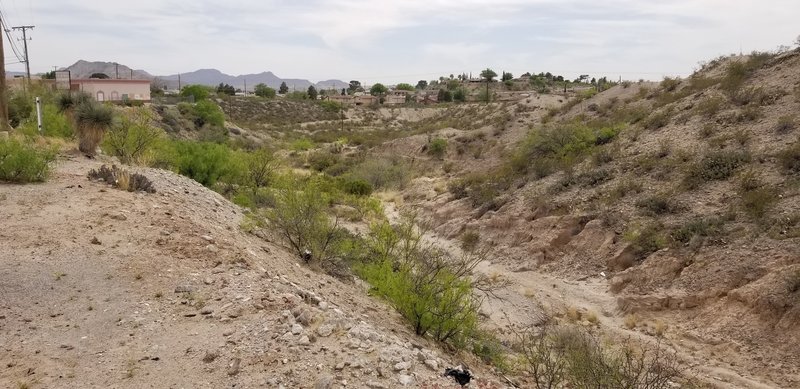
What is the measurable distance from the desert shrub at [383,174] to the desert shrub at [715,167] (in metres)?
15.9

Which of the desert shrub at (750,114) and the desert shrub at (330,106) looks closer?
the desert shrub at (750,114)

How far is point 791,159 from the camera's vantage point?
15688 mm

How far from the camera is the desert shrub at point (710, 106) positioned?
21.5 metres

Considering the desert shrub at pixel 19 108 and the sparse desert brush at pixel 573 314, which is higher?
the desert shrub at pixel 19 108

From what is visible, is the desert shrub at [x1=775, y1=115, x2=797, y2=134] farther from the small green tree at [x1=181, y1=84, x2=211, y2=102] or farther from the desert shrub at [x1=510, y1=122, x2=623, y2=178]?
the small green tree at [x1=181, y1=84, x2=211, y2=102]

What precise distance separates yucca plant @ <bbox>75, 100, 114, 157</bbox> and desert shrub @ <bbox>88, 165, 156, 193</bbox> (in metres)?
4.29

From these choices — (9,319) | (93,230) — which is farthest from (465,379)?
(93,230)

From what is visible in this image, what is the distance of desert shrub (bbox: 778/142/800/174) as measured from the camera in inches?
608

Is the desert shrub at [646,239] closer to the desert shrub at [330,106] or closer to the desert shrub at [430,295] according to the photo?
the desert shrub at [430,295]

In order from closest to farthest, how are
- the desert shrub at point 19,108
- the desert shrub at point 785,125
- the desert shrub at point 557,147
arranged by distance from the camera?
the desert shrub at point 785,125 < the desert shrub at point 557,147 < the desert shrub at point 19,108

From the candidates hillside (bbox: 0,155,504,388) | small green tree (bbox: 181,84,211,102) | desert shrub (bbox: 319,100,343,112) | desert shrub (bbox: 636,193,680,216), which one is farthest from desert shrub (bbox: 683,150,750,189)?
desert shrub (bbox: 319,100,343,112)

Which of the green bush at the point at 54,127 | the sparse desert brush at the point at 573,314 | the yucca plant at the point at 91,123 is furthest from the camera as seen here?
the green bush at the point at 54,127

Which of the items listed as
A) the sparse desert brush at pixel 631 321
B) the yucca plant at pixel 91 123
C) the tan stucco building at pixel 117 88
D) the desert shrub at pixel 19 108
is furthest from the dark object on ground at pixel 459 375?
the tan stucco building at pixel 117 88

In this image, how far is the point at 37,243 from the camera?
27.7 feet
